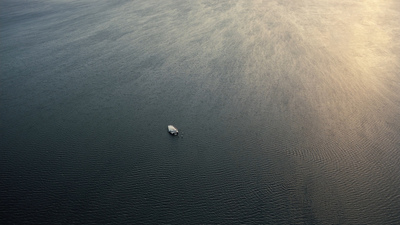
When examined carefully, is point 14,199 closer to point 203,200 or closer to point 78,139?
point 78,139

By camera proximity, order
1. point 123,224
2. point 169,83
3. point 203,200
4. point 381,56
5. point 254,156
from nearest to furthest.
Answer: point 123,224 < point 203,200 < point 254,156 < point 169,83 < point 381,56

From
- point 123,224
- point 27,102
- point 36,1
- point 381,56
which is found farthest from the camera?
point 36,1

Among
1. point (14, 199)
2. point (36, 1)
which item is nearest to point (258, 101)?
point (14, 199)

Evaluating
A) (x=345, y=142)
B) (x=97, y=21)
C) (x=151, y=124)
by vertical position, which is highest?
(x=97, y=21)

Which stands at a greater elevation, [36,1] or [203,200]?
[36,1]

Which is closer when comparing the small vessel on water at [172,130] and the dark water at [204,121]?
the dark water at [204,121]

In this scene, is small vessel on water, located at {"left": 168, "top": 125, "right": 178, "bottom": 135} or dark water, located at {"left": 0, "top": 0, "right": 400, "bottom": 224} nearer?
dark water, located at {"left": 0, "top": 0, "right": 400, "bottom": 224}

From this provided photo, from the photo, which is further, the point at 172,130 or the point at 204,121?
the point at 204,121

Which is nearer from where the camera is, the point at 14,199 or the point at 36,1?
the point at 14,199
